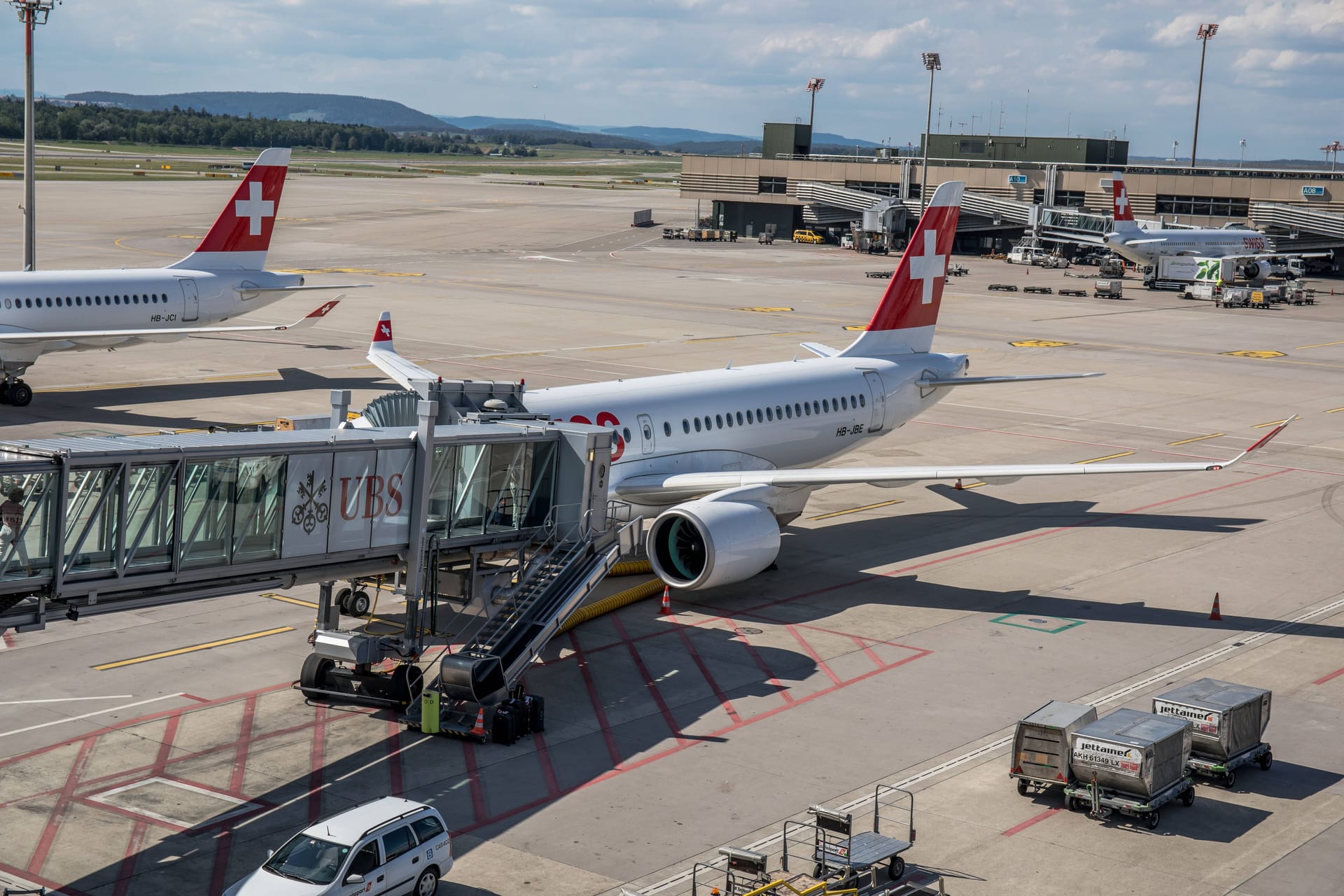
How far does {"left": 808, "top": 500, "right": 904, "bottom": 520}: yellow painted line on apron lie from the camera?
131ft

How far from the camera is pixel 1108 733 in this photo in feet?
69.7

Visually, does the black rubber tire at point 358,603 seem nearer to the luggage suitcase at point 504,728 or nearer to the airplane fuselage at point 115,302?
the luggage suitcase at point 504,728

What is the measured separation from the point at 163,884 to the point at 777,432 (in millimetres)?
21721

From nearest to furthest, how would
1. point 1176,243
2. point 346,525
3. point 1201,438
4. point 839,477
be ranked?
point 346,525 → point 839,477 → point 1201,438 → point 1176,243

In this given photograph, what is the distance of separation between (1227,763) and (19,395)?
43.5 meters

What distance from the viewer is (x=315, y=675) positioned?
81.4 feet

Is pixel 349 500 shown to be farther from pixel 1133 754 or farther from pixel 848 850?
pixel 1133 754

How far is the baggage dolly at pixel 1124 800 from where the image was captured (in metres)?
20.5

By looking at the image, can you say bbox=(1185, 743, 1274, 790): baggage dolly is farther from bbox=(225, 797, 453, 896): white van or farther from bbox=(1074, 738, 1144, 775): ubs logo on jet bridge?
bbox=(225, 797, 453, 896): white van

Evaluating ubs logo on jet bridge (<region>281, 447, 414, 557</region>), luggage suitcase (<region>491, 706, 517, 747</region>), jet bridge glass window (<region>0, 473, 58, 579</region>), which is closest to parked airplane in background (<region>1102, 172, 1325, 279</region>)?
ubs logo on jet bridge (<region>281, 447, 414, 557</region>)

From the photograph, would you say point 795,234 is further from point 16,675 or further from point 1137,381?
point 16,675

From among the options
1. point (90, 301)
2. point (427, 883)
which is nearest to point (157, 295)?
point (90, 301)

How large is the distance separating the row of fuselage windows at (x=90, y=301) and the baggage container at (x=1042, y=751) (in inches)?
1724

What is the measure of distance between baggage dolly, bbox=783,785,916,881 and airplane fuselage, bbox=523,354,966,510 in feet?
45.4
